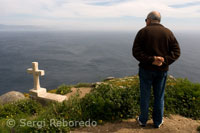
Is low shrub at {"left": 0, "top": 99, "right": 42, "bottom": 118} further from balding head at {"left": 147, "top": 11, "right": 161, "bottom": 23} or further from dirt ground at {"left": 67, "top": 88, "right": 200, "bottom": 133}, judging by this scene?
balding head at {"left": 147, "top": 11, "right": 161, "bottom": 23}

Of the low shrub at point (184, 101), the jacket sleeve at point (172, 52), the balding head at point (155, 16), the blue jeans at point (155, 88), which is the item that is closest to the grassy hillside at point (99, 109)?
the low shrub at point (184, 101)

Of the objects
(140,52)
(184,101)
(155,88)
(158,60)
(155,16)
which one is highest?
(155,16)

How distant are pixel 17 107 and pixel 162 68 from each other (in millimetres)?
6957

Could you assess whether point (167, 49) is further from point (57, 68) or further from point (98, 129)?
point (57, 68)

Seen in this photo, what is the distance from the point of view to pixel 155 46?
4.12 metres

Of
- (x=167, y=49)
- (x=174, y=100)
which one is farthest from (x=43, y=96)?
(x=167, y=49)

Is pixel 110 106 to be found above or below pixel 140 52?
below

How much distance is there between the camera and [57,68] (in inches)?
2852

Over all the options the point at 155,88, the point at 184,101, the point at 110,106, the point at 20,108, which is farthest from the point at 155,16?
the point at 20,108

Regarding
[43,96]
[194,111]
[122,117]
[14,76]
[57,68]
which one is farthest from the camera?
[57,68]

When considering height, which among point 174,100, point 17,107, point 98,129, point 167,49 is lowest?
point 17,107

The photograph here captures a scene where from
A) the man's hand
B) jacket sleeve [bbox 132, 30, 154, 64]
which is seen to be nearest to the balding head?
jacket sleeve [bbox 132, 30, 154, 64]

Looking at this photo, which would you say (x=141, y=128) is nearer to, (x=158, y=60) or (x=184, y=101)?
(x=158, y=60)

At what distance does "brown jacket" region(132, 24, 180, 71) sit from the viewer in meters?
4.12
